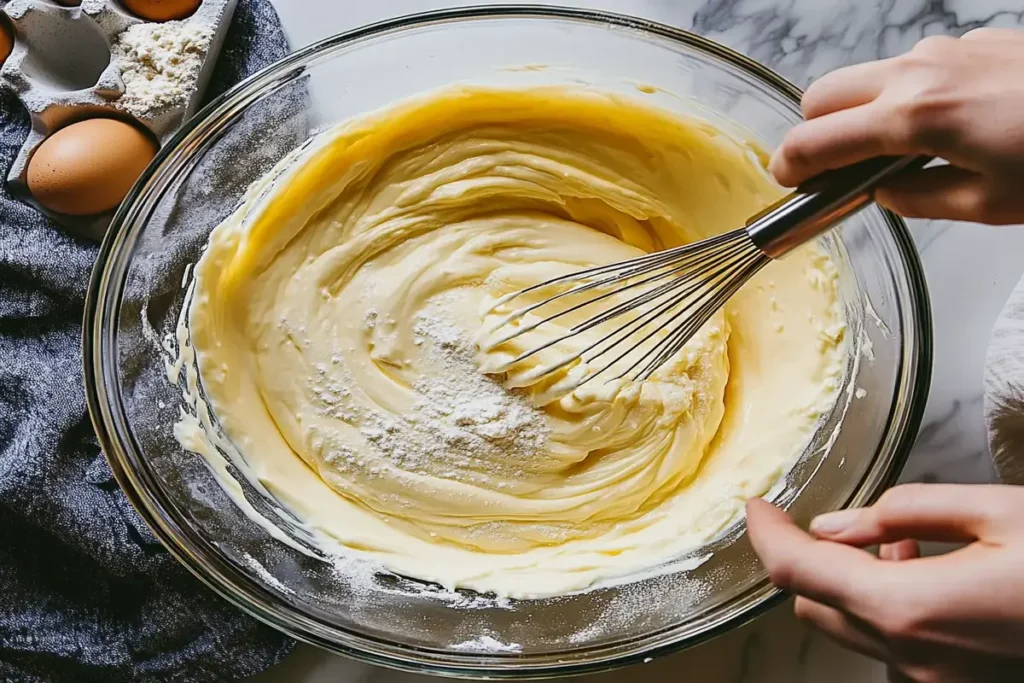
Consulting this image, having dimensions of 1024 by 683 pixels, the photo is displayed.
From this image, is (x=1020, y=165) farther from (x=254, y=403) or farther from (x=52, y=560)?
(x=52, y=560)

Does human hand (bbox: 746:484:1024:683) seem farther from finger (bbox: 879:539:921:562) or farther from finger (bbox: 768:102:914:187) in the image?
finger (bbox: 768:102:914:187)

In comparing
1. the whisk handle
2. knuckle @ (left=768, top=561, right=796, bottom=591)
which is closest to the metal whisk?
the whisk handle

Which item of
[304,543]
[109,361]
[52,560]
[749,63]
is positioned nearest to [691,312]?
[749,63]

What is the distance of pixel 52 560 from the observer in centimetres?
118

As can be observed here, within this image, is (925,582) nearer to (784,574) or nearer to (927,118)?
(784,574)

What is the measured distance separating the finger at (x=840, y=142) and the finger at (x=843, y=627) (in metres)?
0.41

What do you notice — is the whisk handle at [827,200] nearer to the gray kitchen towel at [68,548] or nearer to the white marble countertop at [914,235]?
the white marble countertop at [914,235]

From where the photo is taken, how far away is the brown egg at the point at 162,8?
1.24 meters

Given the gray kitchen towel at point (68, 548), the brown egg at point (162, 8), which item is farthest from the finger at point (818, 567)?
the brown egg at point (162, 8)

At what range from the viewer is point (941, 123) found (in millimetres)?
Result: 729

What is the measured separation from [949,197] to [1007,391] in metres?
0.40

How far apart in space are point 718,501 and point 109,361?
2.65 feet

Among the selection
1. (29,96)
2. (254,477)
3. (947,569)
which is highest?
(29,96)

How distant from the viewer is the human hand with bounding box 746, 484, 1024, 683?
680 millimetres
